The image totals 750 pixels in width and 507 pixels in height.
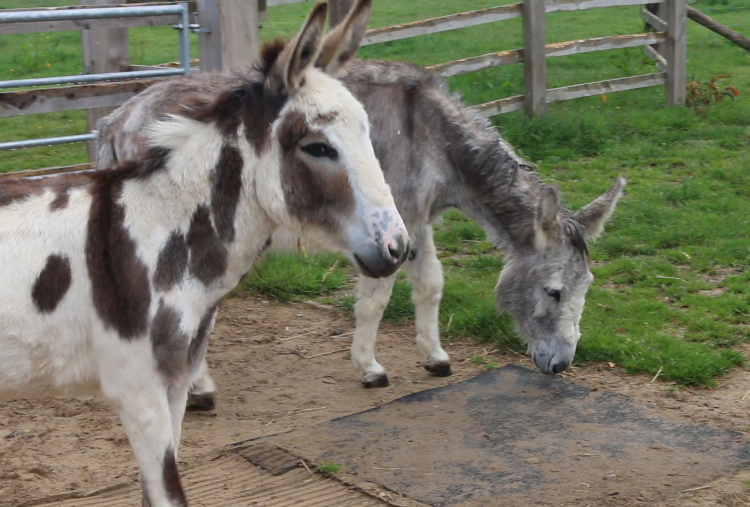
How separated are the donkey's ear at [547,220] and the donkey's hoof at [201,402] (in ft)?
6.48

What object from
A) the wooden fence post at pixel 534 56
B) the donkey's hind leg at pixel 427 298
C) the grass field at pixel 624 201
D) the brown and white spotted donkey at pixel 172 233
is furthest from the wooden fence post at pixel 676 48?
the brown and white spotted donkey at pixel 172 233

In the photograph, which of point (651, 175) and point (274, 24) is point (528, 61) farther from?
point (274, 24)

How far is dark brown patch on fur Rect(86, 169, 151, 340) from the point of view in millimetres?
2947

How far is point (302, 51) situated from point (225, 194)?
1.78ft

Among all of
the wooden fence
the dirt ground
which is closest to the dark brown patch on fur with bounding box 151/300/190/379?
the dirt ground

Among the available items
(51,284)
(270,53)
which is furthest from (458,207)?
(51,284)

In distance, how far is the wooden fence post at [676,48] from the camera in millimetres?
11125

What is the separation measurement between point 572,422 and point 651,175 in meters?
4.75

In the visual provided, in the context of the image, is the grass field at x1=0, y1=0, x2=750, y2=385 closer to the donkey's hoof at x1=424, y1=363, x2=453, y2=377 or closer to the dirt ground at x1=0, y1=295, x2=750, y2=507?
the dirt ground at x1=0, y1=295, x2=750, y2=507

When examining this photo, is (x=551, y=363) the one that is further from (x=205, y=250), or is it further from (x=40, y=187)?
(x=40, y=187)

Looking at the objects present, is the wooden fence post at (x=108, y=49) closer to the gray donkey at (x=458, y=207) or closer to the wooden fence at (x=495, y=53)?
the wooden fence at (x=495, y=53)

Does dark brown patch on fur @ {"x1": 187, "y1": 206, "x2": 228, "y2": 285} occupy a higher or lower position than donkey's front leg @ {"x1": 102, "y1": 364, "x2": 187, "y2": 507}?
higher

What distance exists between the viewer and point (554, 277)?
199 inches

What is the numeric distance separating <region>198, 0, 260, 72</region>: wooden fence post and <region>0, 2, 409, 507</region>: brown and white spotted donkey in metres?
3.11
